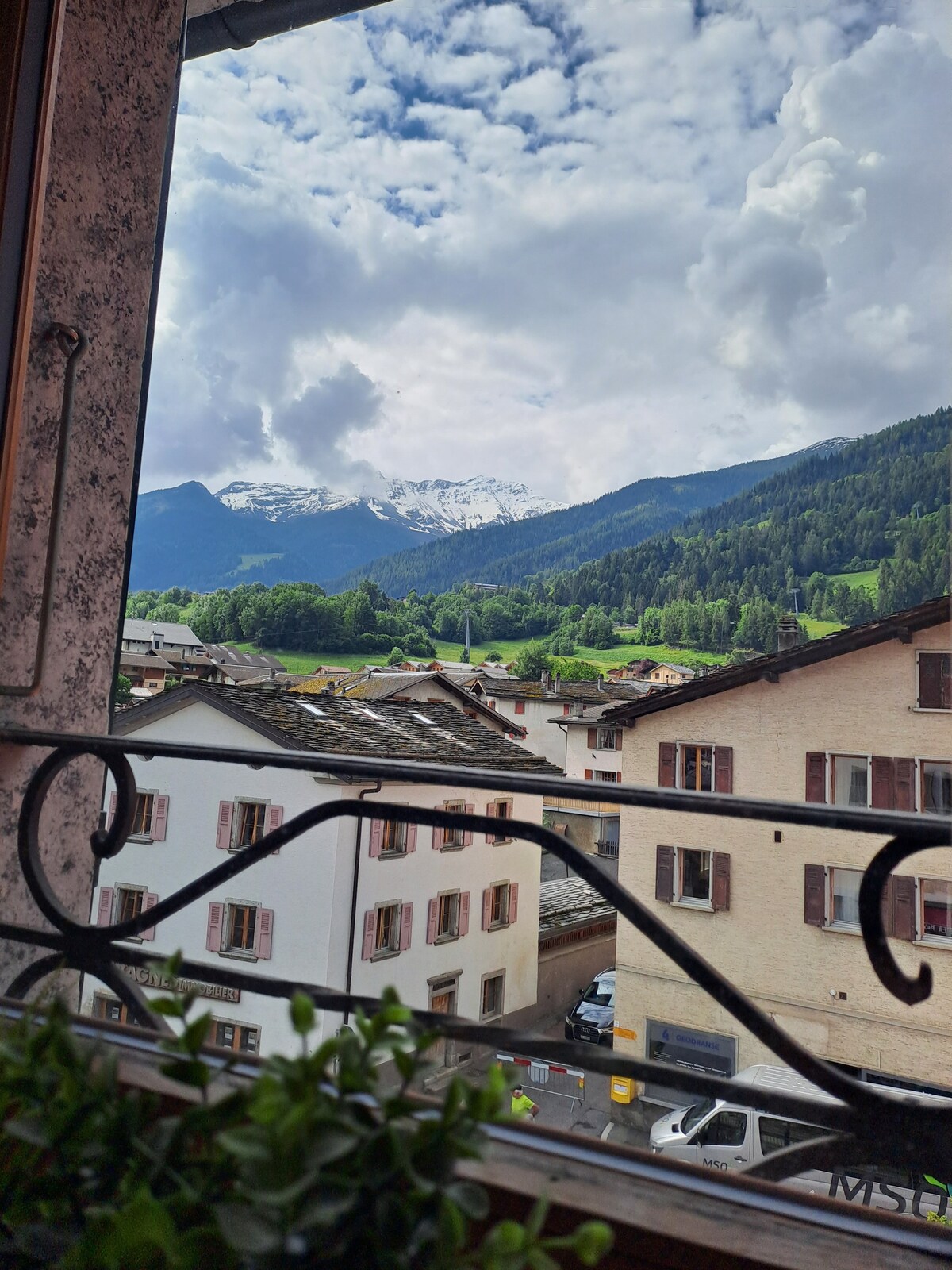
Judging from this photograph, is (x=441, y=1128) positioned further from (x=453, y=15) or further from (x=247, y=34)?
(x=453, y=15)

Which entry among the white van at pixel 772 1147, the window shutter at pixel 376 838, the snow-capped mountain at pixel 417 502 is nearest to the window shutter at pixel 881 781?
the white van at pixel 772 1147

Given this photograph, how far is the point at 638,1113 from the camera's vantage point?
1.35 meters

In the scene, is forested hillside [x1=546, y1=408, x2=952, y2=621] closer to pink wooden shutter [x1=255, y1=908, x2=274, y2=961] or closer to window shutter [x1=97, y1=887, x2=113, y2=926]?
pink wooden shutter [x1=255, y1=908, x2=274, y2=961]

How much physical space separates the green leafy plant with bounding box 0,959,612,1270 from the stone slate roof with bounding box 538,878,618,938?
2161 mm

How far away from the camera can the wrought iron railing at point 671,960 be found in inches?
23.4

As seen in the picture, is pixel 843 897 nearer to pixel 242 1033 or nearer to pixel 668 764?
pixel 668 764

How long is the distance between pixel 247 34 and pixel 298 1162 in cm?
219

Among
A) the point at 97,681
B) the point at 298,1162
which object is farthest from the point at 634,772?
the point at 298,1162

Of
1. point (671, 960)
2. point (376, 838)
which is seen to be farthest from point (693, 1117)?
point (671, 960)

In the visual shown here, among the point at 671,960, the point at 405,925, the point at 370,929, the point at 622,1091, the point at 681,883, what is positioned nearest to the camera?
the point at 671,960

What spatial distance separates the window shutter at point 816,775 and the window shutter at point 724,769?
24 centimetres

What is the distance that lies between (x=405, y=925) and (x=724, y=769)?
0.90 metres

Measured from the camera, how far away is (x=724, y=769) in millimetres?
2117

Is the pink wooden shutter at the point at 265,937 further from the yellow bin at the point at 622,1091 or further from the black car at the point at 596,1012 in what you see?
the yellow bin at the point at 622,1091
